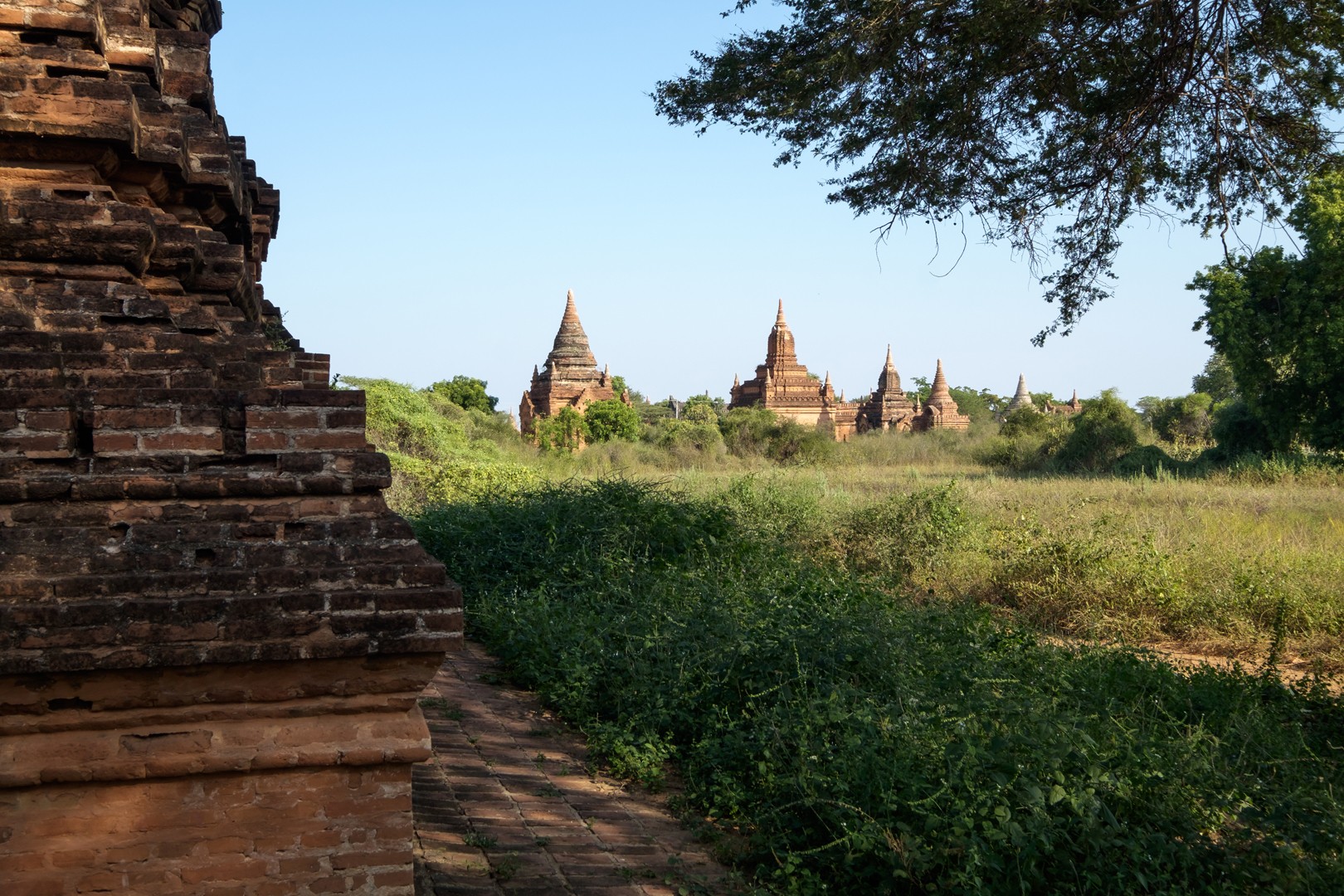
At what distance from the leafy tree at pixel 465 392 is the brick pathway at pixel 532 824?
35189mm

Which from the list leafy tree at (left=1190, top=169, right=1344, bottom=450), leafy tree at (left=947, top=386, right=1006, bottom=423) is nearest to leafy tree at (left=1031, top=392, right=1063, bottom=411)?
leafy tree at (left=947, top=386, right=1006, bottom=423)

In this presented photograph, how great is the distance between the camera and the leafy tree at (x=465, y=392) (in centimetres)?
4147

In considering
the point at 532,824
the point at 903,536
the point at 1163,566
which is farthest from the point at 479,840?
the point at 903,536

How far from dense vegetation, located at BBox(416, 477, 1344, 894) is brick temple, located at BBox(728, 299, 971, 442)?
3348 cm

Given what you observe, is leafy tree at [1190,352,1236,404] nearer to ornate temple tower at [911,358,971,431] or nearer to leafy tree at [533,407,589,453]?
ornate temple tower at [911,358,971,431]

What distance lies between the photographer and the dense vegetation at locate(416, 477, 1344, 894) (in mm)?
3723

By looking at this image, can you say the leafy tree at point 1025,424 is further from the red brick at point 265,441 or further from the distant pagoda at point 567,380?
the red brick at point 265,441

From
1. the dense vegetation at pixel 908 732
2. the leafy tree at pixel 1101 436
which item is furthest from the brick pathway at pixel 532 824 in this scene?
the leafy tree at pixel 1101 436

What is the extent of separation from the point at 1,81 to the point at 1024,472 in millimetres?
25325

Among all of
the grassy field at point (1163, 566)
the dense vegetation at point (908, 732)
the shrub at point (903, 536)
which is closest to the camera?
the dense vegetation at point (908, 732)

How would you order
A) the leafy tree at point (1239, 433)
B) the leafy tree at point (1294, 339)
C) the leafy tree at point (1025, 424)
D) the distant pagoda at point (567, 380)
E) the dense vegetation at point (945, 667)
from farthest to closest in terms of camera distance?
1. the distant pagoda at point (567, 380)
2. the leafy tree at point (1025, 424)
3. the leafy tree at point (1239, 433)
4. the leafy tree at point (1294, 339)
5. the dense vegetation at point (945, 667)

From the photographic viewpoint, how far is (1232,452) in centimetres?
2273

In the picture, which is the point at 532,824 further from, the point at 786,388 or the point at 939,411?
the point at 939,411

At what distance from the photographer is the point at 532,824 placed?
15.4 ft
